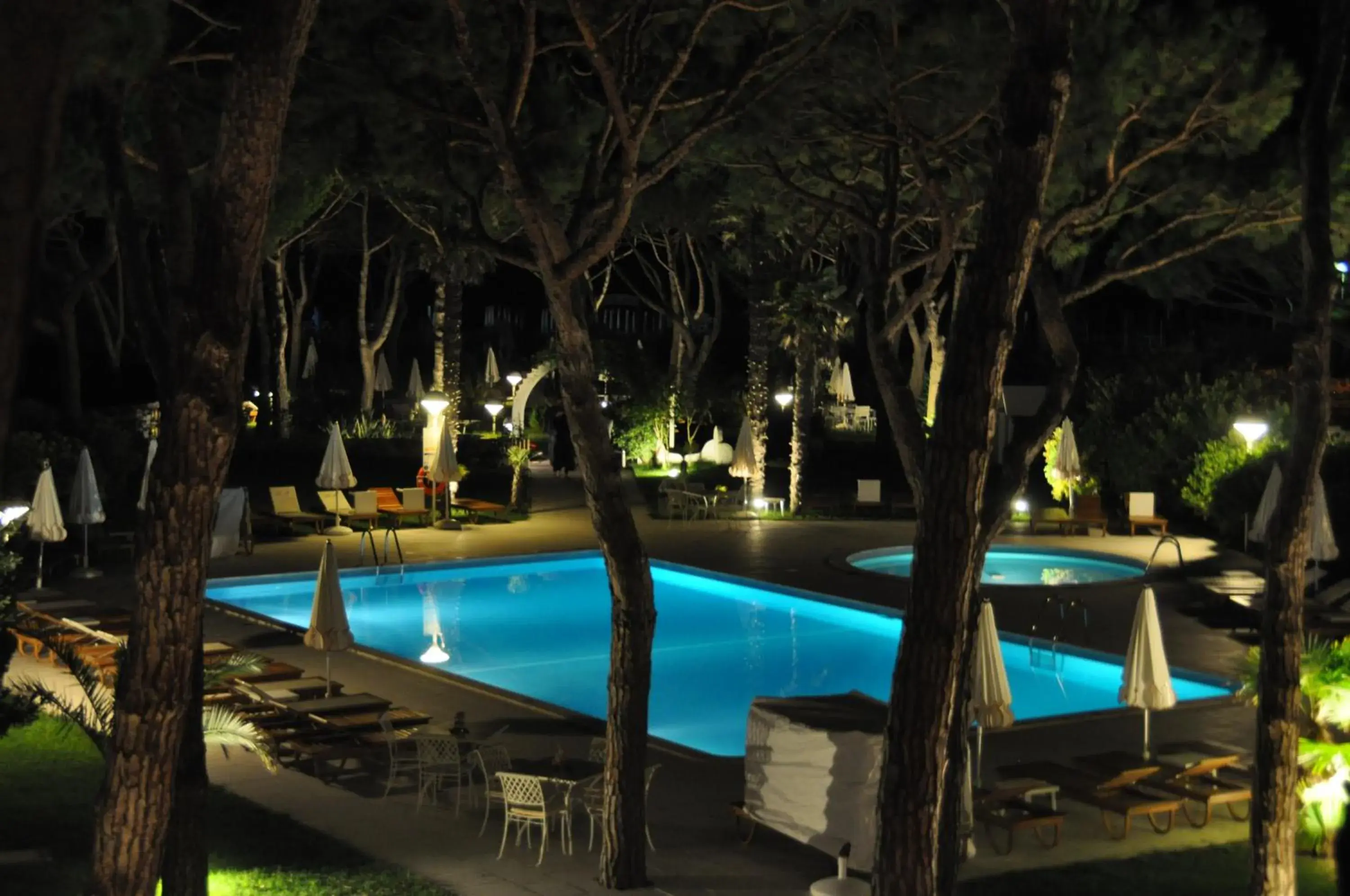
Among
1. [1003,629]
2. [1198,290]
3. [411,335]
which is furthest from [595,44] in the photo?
[411,335]

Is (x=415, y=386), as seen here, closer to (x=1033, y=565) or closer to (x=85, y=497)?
(x=1033, y=565)

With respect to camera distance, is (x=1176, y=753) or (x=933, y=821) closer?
(x=933, y=821)

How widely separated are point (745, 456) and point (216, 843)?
64.0 ft

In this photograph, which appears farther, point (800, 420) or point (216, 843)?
point (800, 420)

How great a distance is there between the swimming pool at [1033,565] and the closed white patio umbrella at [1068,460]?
175 cm

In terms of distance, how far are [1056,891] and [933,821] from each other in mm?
3174

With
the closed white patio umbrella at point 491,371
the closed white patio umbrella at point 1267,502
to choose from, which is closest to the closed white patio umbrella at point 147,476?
the closed white patio umbrella at point 1267,502

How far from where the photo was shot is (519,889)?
9641 millimetres

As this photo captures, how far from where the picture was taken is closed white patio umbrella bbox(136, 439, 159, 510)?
6480 millimetres

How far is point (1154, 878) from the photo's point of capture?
1003 centimetres

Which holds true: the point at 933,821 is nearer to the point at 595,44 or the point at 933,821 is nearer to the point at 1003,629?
the point at 595,44

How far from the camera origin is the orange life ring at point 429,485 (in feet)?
93.7

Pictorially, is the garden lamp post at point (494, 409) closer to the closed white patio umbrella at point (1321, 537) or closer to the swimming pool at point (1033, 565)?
the swimming pool at point (1033, 565)

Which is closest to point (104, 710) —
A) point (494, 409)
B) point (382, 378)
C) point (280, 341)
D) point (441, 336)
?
point (441, 336)
